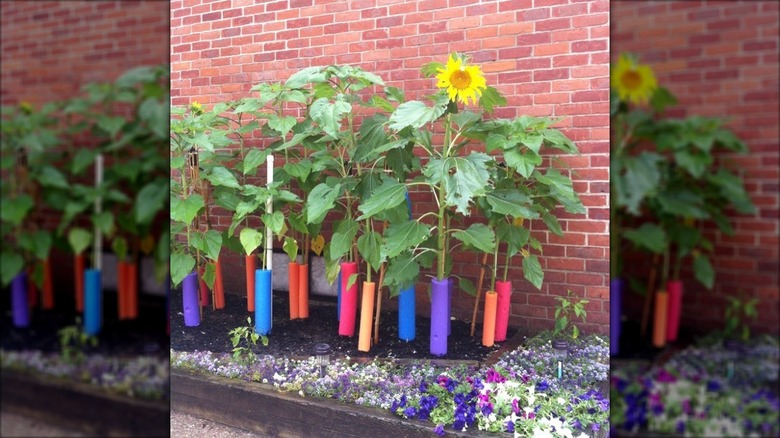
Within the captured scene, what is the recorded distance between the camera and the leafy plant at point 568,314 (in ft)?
4.83

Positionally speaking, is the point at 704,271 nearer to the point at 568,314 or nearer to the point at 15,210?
the point at 15,210

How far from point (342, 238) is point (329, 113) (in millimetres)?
357

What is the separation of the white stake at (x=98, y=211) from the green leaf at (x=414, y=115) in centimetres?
87

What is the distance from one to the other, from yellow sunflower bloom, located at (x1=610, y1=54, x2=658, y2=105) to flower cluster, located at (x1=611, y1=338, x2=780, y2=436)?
19cm

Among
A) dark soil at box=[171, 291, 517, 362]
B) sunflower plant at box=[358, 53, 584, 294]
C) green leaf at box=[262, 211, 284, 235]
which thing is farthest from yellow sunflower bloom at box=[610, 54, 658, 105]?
green leaf at box=[262, 211, 284, 235]

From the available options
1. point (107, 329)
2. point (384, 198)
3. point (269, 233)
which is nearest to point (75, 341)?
point (107, 329)

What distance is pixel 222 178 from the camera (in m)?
1.81

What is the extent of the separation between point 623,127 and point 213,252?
153 centimetres

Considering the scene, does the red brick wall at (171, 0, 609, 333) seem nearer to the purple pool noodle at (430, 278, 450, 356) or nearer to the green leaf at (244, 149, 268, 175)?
the purple pool noodle at (430, 278, 450, 356)

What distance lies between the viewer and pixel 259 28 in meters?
1.78

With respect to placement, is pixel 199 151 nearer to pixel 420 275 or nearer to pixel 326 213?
pixel 326 213

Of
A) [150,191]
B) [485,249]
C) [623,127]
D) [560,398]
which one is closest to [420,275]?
[485,249]

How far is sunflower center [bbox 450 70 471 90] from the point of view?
1481 millimetres

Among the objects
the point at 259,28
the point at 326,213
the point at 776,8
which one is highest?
the point at 259,28
